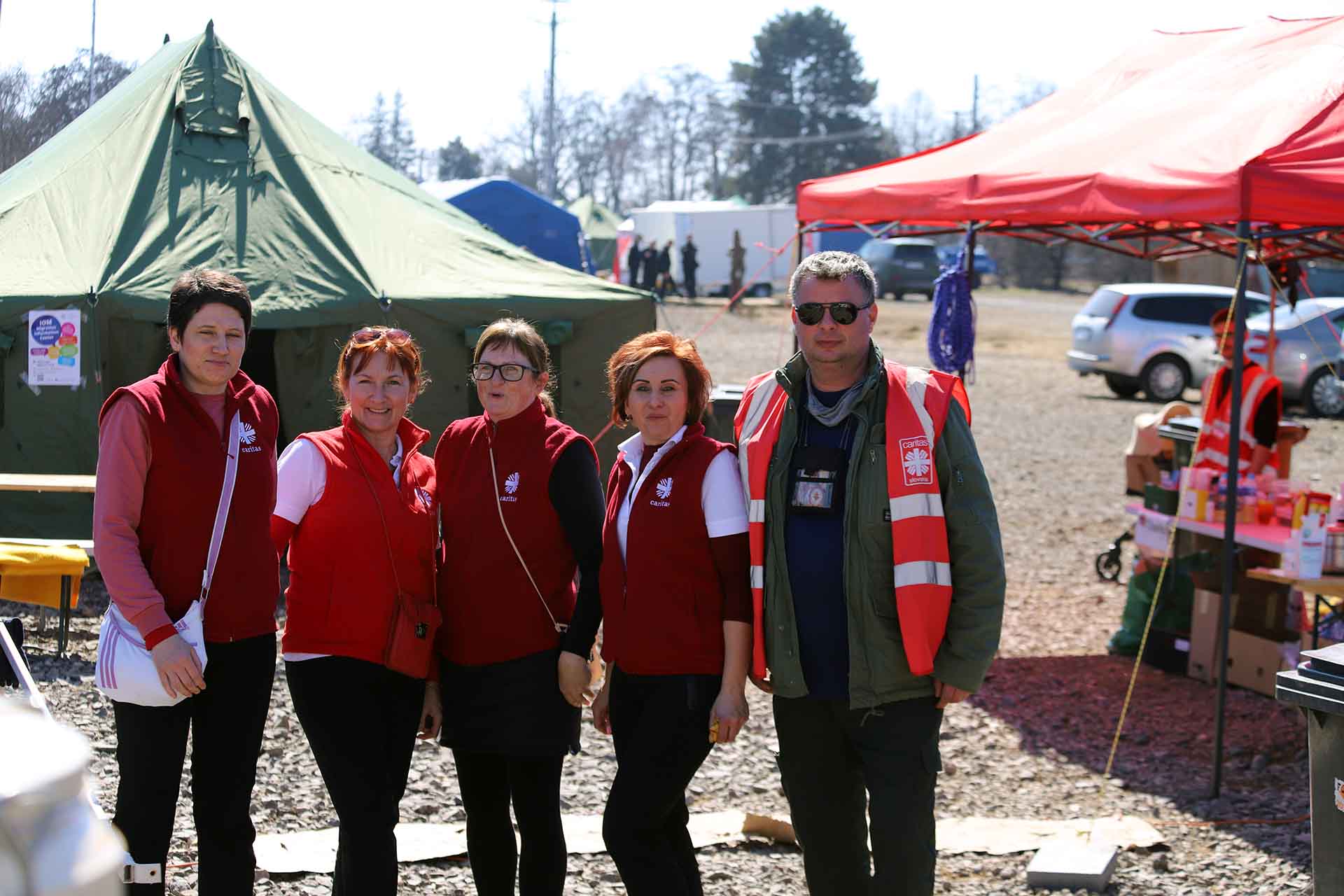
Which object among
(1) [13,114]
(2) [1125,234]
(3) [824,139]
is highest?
(3) [824,139]

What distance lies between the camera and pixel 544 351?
339 cm

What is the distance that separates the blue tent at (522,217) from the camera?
24.2 m

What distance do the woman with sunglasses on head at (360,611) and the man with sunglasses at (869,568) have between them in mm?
831

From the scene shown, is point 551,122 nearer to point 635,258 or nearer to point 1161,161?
point 635,258

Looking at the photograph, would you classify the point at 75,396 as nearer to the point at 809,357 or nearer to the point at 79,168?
the point at 79,168

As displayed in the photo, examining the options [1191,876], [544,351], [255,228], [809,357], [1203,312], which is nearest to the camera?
[809,357]

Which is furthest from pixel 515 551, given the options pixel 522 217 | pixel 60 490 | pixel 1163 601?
pixel 522 217

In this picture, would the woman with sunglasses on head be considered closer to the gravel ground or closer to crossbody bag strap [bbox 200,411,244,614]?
crossbody bag strap [bbox 200,411,244,614]

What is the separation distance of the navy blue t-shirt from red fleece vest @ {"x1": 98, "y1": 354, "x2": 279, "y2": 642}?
1.22m

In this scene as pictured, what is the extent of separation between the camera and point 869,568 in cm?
296

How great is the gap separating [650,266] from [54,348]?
2437cm

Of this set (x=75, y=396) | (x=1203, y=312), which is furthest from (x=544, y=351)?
(x=1203, y=312)

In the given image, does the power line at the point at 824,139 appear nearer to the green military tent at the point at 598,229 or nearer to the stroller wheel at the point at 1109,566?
the green military tent at the point at 598,229

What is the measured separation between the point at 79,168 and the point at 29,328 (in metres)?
1.47
